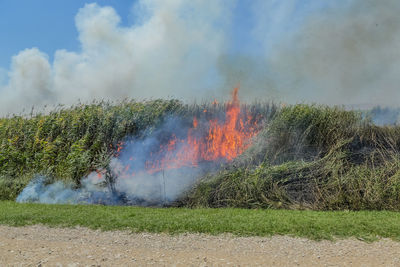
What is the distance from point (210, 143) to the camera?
1159cm

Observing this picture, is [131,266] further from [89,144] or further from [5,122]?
[5,122]

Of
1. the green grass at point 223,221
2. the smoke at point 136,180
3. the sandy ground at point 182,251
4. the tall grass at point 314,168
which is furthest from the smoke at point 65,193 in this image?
the sandy ground at point 182,251

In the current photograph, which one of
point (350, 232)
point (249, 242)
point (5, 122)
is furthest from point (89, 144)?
point (350, 232)

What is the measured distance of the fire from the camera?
11.2 meters

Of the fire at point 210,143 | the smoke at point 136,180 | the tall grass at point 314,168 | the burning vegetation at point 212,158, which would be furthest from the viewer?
the fire at point 210,143

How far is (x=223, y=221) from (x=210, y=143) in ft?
14.8

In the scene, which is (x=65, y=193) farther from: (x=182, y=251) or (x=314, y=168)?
(x=314, y=168)

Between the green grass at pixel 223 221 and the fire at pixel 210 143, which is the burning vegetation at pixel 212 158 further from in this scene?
the green grass at pixel 223 221

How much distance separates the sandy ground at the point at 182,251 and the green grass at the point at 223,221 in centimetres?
33

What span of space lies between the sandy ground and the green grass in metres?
0.33

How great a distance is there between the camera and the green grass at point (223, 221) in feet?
21.8

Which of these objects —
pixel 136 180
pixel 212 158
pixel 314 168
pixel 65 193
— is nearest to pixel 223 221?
pixel 212 158

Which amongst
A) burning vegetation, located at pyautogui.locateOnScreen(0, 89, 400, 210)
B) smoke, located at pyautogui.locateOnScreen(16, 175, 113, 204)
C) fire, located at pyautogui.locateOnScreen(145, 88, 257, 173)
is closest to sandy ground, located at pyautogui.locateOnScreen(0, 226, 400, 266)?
burning vegetation, located at pyautogui.locateOnScreen(0, 89, 400, 210)

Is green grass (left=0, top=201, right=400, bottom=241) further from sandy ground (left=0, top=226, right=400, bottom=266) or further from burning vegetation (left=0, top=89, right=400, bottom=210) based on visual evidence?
burning vegetation (left=0, top=89, right=400, bottom=210)
